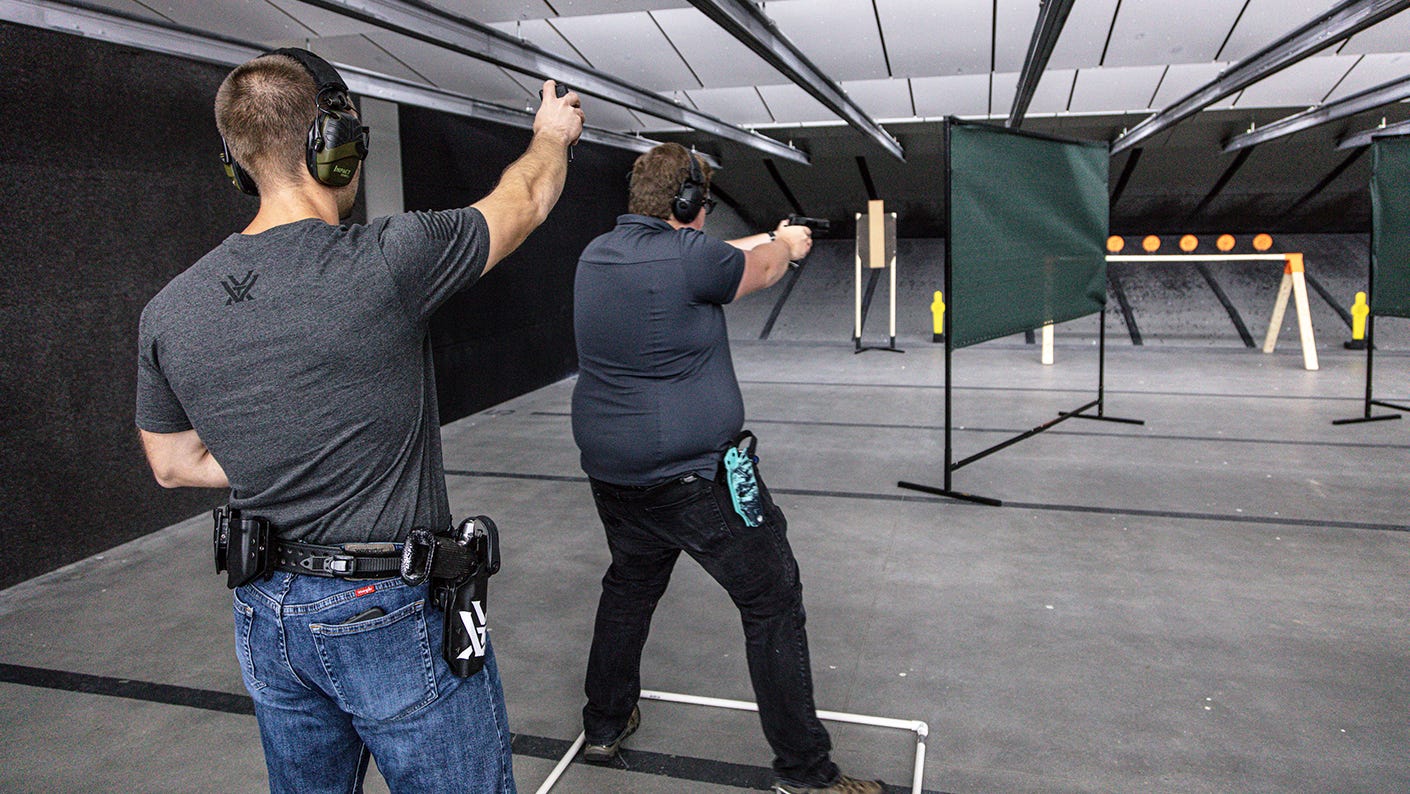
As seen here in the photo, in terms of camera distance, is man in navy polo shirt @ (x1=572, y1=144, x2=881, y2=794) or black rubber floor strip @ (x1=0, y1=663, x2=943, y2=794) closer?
man in navy polo shirt @ (x1=572, y1=144, x2=881, y2=794)

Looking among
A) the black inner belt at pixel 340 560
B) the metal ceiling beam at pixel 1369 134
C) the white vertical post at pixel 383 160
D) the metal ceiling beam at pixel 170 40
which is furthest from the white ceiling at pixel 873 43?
the black inner belt at pixel 340 560

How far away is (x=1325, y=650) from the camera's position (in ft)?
8.32

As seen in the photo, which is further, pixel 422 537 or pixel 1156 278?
pixel 1156 278

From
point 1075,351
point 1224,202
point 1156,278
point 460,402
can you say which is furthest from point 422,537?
point 1224,202

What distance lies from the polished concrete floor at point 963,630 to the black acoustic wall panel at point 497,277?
135 centimetres

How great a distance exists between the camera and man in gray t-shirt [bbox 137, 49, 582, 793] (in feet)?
3.32

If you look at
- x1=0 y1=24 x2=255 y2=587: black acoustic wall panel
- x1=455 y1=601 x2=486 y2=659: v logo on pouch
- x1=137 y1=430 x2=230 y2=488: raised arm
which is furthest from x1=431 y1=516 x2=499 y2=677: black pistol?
x1=0 y1=24 x2=255 y2=587: black acoustic wall panel

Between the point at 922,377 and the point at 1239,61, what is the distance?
3.19m

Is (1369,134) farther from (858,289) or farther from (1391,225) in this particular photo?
(858,289)

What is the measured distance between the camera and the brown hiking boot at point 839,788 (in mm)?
1854

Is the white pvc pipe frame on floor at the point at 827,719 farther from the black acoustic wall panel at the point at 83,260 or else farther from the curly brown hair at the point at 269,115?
the black acoustic wall panel at the point at 83,260

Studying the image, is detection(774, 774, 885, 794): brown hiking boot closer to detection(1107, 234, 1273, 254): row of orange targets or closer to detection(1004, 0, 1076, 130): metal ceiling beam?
detection(1004, 0, 1076, 130): metal ceiling beam

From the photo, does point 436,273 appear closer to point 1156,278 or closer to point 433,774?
point 433,774

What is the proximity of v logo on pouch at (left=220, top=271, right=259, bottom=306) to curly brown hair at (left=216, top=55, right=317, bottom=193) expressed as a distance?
14 cm
